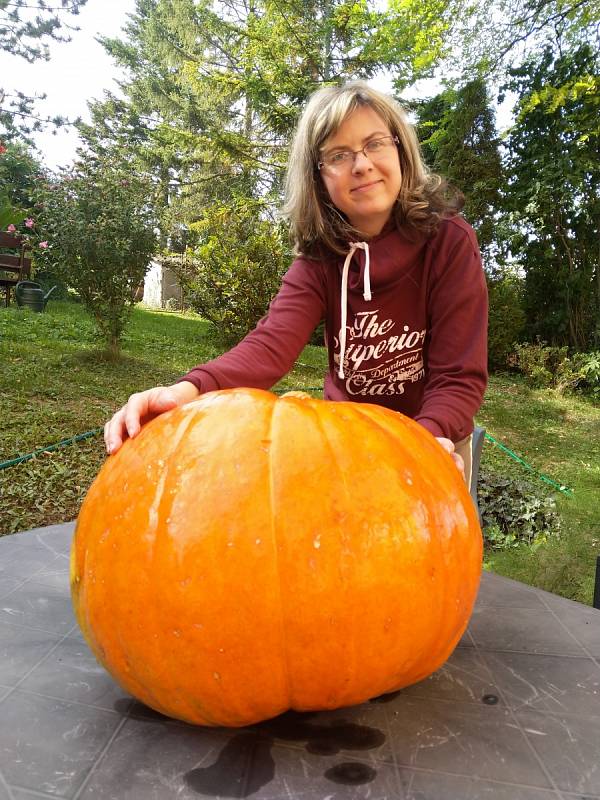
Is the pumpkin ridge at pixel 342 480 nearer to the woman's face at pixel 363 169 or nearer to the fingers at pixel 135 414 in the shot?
the fingers at pixel 135 414

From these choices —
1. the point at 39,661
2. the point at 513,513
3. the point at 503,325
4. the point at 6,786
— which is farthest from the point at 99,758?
the point at 503,325

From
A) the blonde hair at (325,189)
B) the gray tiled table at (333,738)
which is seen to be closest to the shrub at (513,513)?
the blonde hair at (325,189)

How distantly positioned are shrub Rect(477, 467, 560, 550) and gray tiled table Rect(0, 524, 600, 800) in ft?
9.38

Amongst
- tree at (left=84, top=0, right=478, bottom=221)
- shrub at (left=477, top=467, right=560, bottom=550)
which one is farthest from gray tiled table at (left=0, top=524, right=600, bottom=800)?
tree at (left=84, top=0, right=478, bottom=221)

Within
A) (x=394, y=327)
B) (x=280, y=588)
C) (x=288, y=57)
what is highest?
(x=288, y=57)

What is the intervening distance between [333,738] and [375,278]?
1.20 m

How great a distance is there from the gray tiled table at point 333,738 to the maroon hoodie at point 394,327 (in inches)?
22.9

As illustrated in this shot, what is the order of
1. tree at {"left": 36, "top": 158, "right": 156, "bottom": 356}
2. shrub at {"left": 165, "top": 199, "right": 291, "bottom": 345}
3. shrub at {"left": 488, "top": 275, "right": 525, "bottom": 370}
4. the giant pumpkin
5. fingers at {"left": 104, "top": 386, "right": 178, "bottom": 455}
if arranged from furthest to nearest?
shrub at {"left": 488, "top": 275, "right": 525, "bottom": 370} → shrub at {"left": 165, "top": 199, "right": 291, "bottom": 345} → tree at {"left": 36, "top": 158, "right": 156, "bottom": 356} → fingers at {"left": 104, "top": 386, "right": 178, "bottom": 455} → the giant pumpkin

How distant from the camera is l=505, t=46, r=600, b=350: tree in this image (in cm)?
839

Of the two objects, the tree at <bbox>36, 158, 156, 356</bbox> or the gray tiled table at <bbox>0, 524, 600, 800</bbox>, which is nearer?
the gray tiled table at <bbox>0, 524, 600, 800</bbox>

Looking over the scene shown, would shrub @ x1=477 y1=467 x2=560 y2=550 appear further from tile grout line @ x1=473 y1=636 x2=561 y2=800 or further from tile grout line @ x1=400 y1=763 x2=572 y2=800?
tile grout line @ x1=400 y1=763 x2=572 y2=800

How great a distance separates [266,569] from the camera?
809mm

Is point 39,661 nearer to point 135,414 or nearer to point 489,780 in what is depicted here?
point 135,414

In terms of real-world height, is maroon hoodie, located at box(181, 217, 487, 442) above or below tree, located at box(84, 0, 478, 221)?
below
